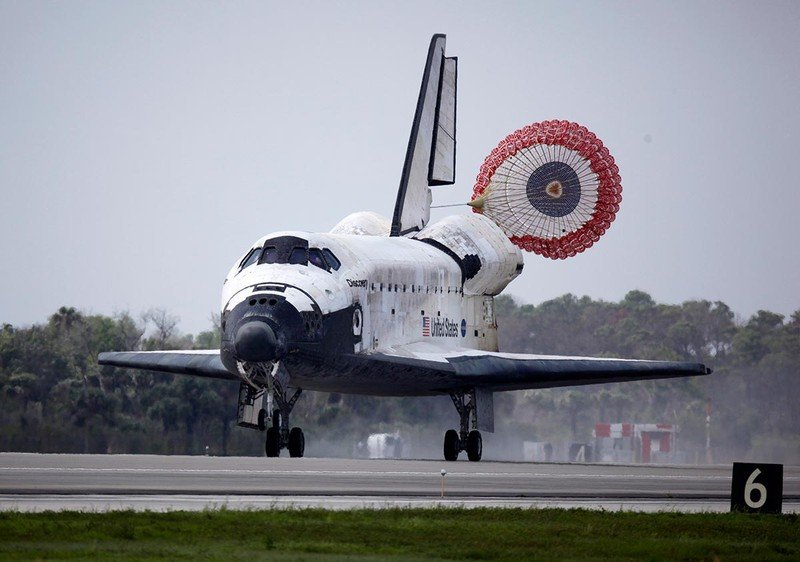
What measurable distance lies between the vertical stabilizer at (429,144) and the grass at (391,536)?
64.1ft

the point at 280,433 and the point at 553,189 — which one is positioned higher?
the point at 553,189

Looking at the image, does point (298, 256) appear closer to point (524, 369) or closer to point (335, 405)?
point (524, 369)

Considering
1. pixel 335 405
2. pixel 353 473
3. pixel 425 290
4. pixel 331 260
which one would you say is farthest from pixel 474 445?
pixel 335 405

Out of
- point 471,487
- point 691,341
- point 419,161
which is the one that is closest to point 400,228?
point 419,161

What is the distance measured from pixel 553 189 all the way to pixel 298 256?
35.1 feet

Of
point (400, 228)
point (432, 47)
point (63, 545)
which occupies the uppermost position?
point (432, 47)

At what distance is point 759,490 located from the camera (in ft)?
50.6

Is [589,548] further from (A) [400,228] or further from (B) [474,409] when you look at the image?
(A) [400,228]

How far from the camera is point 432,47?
36.0 meters

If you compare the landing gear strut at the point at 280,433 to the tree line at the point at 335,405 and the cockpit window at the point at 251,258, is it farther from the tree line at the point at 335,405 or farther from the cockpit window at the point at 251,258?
the tree line at the point at 335,405

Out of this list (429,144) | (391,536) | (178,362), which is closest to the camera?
(391,536)

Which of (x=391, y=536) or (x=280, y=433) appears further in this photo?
(x=280, y=433)

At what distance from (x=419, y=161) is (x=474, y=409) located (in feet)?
23.2

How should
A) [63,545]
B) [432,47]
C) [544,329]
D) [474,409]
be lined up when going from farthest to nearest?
[544,329], [432,47], [474,409], [63,545]
